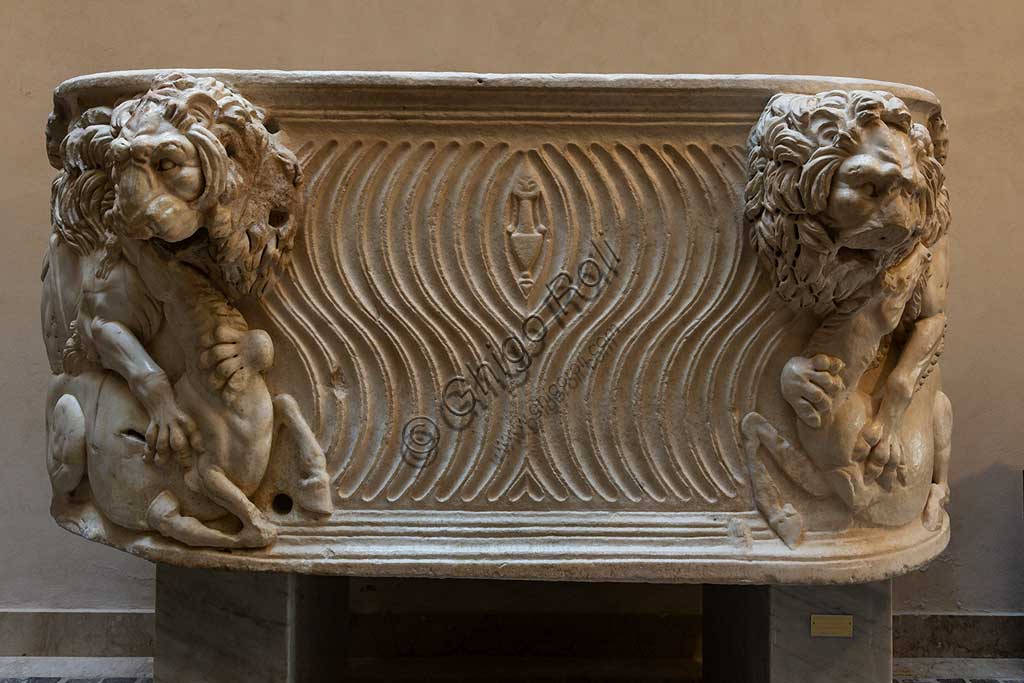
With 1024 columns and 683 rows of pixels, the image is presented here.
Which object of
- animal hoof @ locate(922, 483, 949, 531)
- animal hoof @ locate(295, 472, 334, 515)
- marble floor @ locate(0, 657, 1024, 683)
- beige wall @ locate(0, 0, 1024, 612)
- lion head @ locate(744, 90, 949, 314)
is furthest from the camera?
beige wall @ locate(0, 0, 1024, 612)

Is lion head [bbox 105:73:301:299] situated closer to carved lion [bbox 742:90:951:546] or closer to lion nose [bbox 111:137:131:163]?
lion nose [bbox 111:137:131:163]

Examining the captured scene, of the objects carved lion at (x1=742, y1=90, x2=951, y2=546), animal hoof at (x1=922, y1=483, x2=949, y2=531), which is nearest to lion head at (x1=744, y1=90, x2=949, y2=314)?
carved lion at (x1=742, y1=90, x2=951, y2=546)

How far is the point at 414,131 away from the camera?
205cm

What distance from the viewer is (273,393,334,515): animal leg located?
6.72ft

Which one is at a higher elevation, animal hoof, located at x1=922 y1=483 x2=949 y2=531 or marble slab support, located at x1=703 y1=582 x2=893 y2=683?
animal hoof, located at x1=922 y1=483 x2=949 y2=531

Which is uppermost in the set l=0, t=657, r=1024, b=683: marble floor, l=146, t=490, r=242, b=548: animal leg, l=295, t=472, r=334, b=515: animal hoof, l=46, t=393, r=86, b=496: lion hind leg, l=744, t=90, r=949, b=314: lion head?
l=744, t=90, r=949, b=314: lion head

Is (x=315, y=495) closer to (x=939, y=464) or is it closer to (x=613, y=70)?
(x=939, y=464)

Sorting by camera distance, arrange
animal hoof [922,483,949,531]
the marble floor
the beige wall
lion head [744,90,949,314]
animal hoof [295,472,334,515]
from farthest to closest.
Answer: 1. the beige wall
2. the marble floor
3. animal hoof [922,483,949,531]
4. animal hoof [295,472,334,515]
5. lion head [744,90,949,314]

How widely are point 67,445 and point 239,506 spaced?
42cm

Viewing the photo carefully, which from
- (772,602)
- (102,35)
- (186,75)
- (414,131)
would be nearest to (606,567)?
(772,602)

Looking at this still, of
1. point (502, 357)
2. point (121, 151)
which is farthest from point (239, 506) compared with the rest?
point (121, 151)

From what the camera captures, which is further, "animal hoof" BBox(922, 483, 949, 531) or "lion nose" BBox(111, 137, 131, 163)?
"animal hoof" BBox(922, 483, 949, 531)

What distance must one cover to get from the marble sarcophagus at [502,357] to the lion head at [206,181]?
0.06ft

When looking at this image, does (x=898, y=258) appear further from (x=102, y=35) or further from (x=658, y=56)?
(x=102, y=35)
